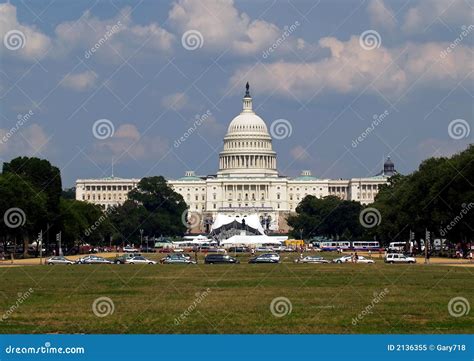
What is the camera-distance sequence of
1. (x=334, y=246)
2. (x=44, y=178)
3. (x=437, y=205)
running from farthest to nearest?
1. (x=334, y=246)
2. (x=44, y=178)
3. (x=437, y=205)

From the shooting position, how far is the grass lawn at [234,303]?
30.4 metres

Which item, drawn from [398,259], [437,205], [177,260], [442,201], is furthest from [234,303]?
[437,205]

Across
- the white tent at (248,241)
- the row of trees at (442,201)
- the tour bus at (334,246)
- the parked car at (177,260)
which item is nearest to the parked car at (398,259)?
the row of trees at (442,201)

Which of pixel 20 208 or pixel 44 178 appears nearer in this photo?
pixel 20 208

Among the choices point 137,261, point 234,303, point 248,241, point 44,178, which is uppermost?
point 44,178

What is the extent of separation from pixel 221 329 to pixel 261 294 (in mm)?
13238

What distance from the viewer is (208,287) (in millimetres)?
48406

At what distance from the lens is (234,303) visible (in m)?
38.1

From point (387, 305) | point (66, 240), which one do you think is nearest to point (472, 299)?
point (387, 305)

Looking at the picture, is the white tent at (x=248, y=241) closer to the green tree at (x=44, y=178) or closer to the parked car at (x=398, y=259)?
the green tree at (x=44, y=178)

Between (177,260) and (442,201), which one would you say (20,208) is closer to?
(177,260)

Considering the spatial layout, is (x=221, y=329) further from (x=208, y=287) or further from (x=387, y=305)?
(x=208, y=287)

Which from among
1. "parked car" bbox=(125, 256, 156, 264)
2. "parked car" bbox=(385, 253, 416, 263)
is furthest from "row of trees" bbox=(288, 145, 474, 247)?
"parked car" bbox=(125, 256, 156, 264)

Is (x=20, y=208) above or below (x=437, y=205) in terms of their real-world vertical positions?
above
